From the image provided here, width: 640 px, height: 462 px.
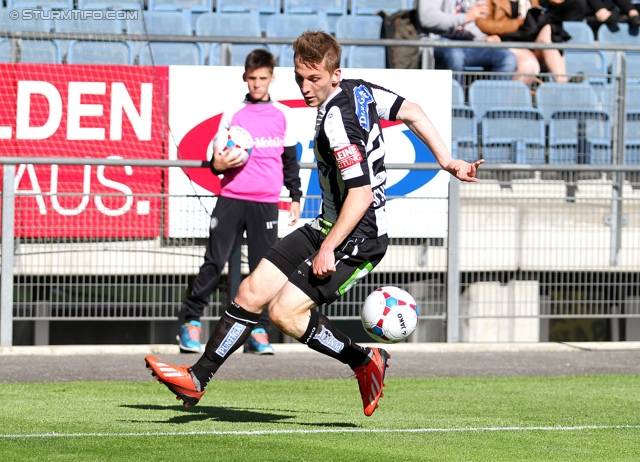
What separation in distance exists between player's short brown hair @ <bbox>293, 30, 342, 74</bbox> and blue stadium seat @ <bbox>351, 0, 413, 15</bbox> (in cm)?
856

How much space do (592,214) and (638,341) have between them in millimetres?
1458

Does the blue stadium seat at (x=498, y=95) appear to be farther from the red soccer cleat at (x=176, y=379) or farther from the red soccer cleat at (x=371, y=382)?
the red soccer cleat at (x=176, y=379)

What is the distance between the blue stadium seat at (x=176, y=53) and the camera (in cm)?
1241

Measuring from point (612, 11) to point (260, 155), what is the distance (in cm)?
737

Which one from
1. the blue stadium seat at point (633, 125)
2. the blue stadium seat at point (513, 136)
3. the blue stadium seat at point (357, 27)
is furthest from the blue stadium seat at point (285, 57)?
the blue stadium seat at point (633, 125)

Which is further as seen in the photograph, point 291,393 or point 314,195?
point 314,195

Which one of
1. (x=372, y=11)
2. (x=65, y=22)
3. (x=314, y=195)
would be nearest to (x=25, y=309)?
(x=314, y=195)

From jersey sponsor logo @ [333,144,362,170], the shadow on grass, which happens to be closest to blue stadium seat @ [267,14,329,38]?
the shadow on grass

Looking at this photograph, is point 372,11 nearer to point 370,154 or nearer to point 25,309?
point 25,309

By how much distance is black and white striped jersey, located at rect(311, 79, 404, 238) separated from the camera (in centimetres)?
586

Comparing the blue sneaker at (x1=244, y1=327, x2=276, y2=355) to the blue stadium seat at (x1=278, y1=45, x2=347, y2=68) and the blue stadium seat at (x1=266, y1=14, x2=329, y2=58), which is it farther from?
the blue stadium seat at (x1=266, y1=14, x2=329, y2=58)

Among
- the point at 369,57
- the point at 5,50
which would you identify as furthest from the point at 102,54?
the point at 369,57

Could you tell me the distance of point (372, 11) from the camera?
14.4 meters

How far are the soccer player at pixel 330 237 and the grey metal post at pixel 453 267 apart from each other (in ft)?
14.3
